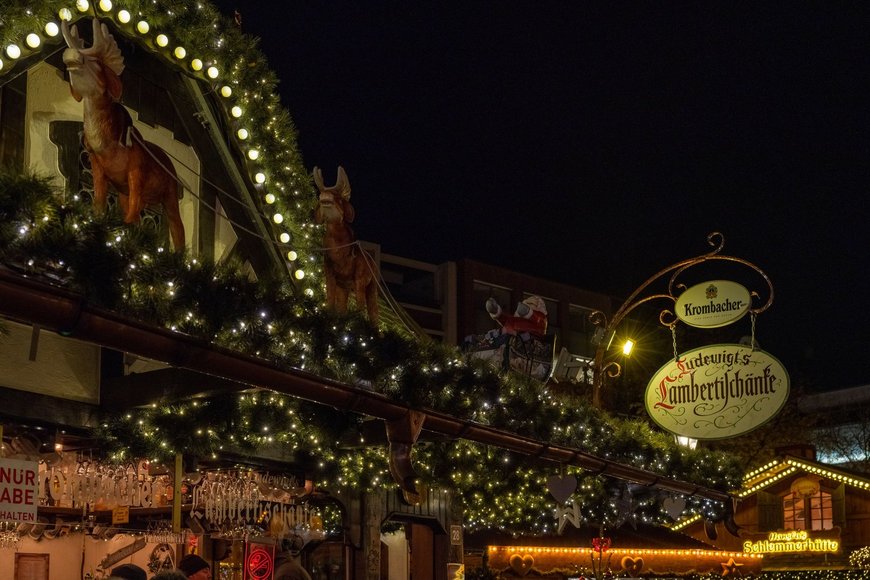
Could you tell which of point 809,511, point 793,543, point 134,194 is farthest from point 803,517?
point 134,194

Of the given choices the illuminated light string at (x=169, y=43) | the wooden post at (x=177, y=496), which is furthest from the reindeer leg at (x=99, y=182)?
the wooden post at (x=177, y=496)

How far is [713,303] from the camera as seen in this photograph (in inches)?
528

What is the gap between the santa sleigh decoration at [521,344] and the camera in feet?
40.8

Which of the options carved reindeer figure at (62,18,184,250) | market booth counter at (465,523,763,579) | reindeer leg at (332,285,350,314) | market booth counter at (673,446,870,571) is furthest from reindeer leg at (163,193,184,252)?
market booth counter at (673,446,870,571)

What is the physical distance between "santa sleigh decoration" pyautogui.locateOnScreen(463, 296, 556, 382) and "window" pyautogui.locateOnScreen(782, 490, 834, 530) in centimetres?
1760

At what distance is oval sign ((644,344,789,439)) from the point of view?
12.3 m

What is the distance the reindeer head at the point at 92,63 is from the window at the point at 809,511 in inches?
969

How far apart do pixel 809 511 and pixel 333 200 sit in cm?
2208

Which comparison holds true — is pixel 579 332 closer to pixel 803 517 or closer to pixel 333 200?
pixel 803 517

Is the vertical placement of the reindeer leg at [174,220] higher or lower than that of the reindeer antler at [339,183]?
lower

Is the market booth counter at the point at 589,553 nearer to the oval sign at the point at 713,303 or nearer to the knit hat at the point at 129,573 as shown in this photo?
the oval sign at the point at 713,303

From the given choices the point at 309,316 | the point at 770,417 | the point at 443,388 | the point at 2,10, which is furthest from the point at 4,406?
the point at 770,417

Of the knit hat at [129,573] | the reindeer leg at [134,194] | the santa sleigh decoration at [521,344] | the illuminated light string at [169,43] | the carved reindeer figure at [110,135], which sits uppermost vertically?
the illuminated light string at [169,43]

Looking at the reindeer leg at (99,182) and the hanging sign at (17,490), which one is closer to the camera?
the hanging sign at (17,490)
